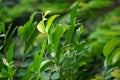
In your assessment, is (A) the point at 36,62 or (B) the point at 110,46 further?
(B) the point at 110,46

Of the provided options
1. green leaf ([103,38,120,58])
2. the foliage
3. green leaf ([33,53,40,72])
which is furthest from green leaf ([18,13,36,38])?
green leaf ([103,38,120,58])

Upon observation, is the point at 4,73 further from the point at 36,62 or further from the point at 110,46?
the point at 110,46

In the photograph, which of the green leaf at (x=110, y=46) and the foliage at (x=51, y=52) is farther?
the green leaf at (x=110, y=46)

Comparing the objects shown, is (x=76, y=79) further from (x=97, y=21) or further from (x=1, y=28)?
(x=97, y=21)

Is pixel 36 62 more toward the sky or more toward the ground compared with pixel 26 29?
more toward the ground

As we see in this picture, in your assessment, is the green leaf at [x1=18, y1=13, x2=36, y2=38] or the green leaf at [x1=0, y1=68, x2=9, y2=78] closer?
the green leaf at [x1=0, y1=68, x2=9, y2=78]

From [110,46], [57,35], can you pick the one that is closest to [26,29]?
[57,35]

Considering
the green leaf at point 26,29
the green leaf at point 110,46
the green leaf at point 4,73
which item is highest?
the green leaf at point 26,29

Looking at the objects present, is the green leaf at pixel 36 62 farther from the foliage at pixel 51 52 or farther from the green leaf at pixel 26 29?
the green leaf at pixel 26 29

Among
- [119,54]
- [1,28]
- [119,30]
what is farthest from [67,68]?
[119,30]

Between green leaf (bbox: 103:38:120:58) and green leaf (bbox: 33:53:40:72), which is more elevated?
green leaf (bbox: 103:38:120:58)

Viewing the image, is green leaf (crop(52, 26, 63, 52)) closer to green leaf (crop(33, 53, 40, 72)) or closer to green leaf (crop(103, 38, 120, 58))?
green leaf (crop(33, 53, 40, 72))

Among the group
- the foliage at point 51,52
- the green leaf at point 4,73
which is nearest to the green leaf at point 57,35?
the foliage at point 51,52

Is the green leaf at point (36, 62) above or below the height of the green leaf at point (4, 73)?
above
